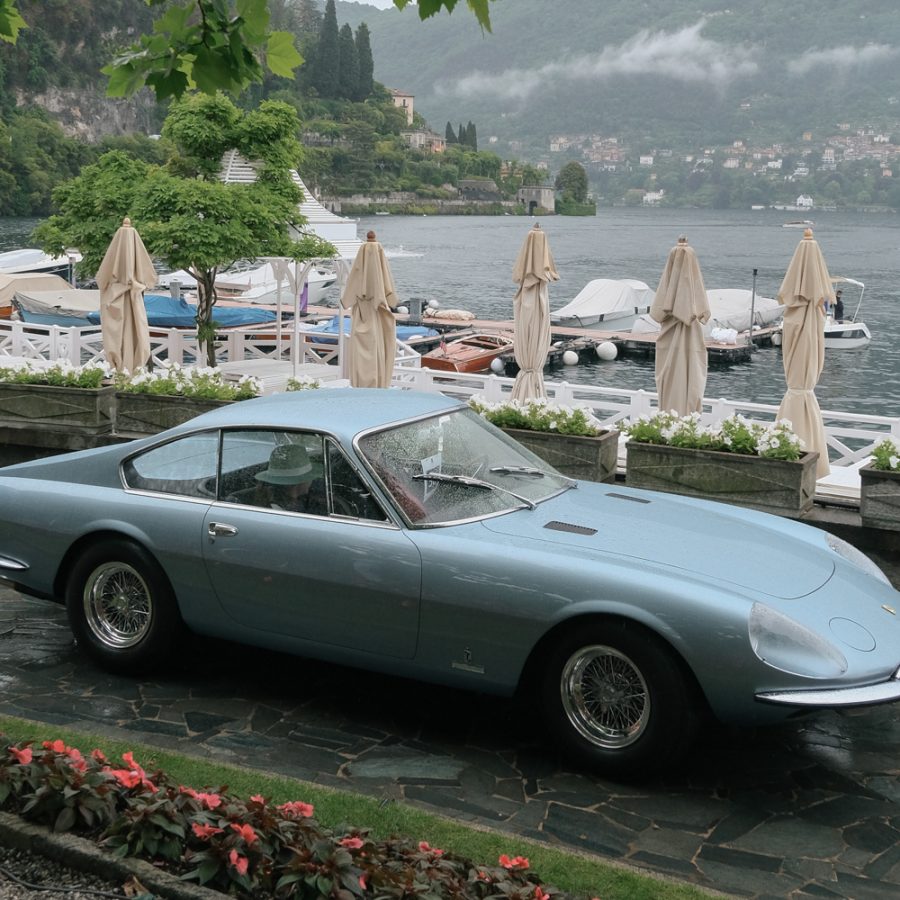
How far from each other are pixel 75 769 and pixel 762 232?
672 ft

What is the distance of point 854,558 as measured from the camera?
6.64 m

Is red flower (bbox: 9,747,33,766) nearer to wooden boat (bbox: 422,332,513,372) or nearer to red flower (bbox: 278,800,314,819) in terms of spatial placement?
red flower (bbox: 278,800,314,819)

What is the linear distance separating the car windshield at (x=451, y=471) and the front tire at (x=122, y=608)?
1.46 metres

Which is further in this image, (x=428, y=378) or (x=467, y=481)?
(x=428, y=378)

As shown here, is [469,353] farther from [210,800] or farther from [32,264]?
[210,800]

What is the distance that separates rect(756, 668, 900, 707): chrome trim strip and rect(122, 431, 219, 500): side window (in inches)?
125

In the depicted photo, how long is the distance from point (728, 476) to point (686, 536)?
3.41 meters

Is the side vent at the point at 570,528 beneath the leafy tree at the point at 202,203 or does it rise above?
beneath

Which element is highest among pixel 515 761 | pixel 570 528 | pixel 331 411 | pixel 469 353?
pixel 331 411

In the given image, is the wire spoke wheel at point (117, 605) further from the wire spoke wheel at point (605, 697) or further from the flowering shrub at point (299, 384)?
the flowering shrub at point (299, 384)

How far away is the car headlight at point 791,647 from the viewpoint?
525 cm

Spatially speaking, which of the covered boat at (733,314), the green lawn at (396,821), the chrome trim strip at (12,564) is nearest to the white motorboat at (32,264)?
the covered boat at (733,314)

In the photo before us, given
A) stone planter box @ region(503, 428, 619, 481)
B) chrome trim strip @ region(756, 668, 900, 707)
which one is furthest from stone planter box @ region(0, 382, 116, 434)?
chrome trim strip @ region(756, 668, 900, 707)

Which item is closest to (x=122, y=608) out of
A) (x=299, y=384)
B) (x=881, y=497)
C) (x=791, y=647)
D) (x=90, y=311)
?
(x=791, y=647)
